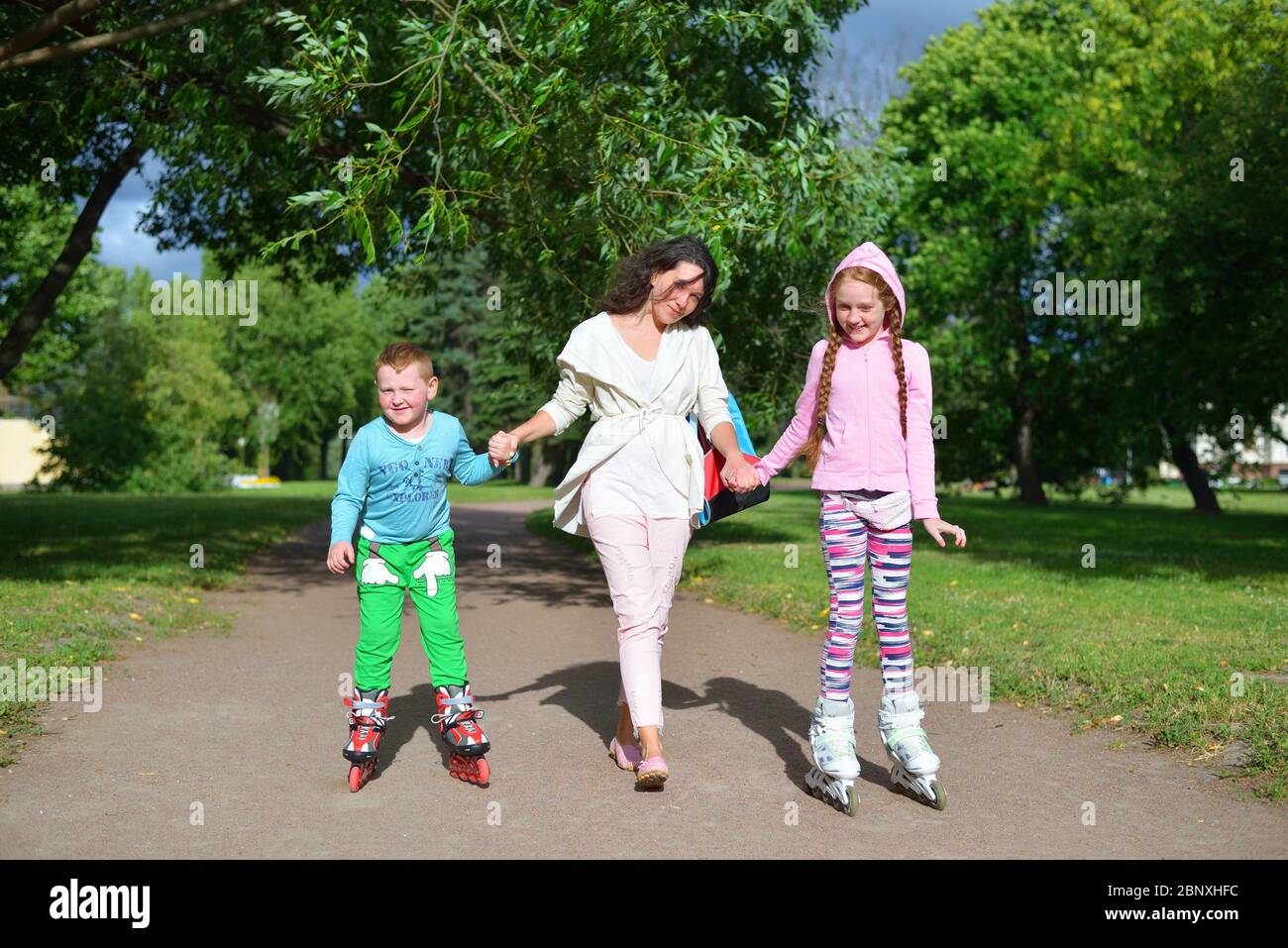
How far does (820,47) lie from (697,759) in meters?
10.5

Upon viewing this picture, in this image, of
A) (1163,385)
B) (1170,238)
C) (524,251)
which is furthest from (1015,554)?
(1163,385)

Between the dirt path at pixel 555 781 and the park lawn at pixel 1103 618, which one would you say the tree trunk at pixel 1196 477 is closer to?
the park lawn at pixel 1103 618

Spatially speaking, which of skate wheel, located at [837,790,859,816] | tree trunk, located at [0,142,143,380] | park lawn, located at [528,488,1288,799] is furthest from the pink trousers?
tree trunk, located at [0,142,143,380]

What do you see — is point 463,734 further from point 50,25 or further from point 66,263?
point 66,263

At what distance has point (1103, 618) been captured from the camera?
29.9 ft

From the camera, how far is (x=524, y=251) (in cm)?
1111

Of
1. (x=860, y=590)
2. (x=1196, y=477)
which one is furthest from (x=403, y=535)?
(x=1196, y=477)

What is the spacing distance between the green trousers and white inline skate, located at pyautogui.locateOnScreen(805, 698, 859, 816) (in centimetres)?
146

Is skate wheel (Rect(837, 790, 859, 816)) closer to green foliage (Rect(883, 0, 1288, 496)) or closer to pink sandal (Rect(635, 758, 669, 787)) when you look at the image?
pink sandal (Rect(635, 758, 669, 787))

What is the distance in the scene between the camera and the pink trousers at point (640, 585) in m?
4.72

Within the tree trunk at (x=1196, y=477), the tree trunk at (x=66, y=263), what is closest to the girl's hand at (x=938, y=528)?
the tree trunk at (x=66, y=263)

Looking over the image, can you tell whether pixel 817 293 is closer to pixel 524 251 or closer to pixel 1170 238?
pixel 524 251

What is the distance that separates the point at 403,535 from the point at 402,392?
1.91 feet

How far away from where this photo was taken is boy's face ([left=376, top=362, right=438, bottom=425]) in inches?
188
